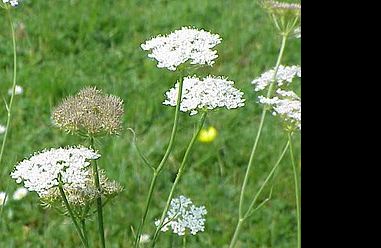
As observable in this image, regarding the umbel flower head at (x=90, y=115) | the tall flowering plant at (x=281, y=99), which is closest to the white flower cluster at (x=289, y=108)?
the tall flowering plant at (x=281, y=99)

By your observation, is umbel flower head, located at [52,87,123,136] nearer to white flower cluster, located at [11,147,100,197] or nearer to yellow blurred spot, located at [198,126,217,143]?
white flower cluster, located at [11,147,100,197]

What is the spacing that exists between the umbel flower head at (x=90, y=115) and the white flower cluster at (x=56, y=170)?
0.03 metres

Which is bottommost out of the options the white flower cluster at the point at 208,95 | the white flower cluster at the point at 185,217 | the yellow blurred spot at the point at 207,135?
the white flower cluster at the point at 185,217

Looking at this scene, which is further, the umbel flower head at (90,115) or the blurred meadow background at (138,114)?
the blurred meadow background at (138,114)

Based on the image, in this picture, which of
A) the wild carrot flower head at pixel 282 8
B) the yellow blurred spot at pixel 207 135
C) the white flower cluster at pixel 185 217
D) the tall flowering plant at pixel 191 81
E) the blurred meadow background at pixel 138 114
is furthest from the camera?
the yellow blurred spot at pixel 207 135

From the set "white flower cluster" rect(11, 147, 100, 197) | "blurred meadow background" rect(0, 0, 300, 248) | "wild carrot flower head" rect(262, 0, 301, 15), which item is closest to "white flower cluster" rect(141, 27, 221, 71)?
"white flower cluster" rect(11, 147, 100, 197)

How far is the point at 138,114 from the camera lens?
2.86 metres

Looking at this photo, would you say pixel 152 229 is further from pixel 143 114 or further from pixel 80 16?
pixel 80 16

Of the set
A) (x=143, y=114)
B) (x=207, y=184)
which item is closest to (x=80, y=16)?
(x=143, y=114)

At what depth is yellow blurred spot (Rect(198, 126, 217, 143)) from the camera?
8.95 feet

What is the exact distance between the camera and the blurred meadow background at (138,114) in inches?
94.8

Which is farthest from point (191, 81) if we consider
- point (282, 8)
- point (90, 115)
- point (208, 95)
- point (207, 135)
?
point (207, 135)

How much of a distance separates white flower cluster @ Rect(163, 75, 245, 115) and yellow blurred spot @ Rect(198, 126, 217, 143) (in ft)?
5.03

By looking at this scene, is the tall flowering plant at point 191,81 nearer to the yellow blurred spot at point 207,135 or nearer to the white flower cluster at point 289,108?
the white flower cluster at point 289,108
